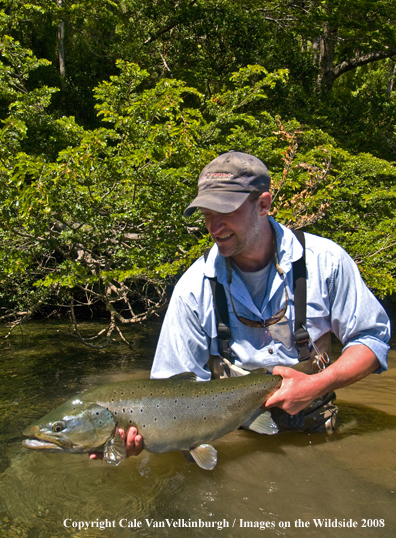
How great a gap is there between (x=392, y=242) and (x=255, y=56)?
6.73 m

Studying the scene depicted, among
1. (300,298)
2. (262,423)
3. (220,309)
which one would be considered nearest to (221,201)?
(220,309)

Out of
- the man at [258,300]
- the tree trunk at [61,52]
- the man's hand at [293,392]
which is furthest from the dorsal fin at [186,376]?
the tree trunk at [61,52]

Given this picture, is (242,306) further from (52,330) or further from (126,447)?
(52,330)

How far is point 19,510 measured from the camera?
2834mm

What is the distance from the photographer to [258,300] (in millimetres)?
3219

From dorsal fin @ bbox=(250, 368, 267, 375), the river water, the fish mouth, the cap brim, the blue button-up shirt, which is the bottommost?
the river water

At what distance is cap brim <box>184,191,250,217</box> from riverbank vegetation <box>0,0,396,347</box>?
8.24 feet

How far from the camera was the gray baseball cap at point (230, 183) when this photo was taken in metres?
2.79

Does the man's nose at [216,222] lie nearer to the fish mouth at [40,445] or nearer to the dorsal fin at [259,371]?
the dorsal fin at [259,371]

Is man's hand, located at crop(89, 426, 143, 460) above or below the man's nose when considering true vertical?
below

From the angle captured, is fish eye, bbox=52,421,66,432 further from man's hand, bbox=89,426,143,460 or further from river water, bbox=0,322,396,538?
river water, bbox=0,322,396,538

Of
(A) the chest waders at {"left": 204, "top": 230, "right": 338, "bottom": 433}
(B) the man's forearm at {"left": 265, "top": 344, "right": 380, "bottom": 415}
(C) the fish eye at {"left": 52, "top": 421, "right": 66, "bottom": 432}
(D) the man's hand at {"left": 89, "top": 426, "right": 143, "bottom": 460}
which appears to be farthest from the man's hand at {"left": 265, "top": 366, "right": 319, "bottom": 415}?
(C) the fish eye at {"left": 52, "top": 421, "right": 66, "bottom": 432}

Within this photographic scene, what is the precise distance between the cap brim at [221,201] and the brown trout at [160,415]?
1.06 metres

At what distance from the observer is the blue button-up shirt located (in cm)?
301
